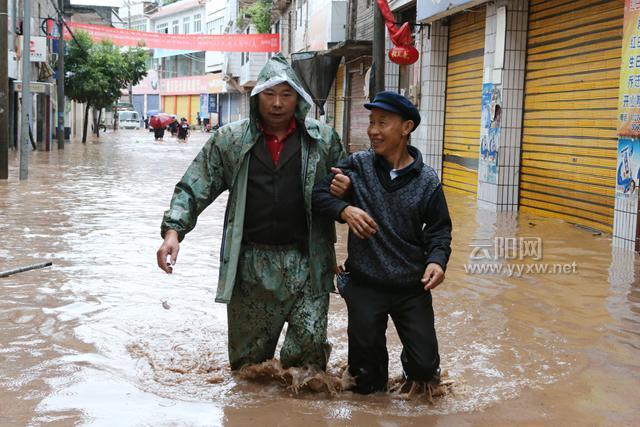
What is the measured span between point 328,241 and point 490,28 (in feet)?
33.4

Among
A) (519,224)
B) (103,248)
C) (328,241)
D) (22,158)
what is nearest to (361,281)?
(328,241)

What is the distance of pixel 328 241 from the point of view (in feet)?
14.3

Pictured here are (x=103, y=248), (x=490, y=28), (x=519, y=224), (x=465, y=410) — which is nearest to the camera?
(x=465, y=410)

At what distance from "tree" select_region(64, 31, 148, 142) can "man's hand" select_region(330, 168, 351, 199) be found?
38.0 m

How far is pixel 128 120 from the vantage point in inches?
2923

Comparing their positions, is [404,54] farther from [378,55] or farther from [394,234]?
[394,234]

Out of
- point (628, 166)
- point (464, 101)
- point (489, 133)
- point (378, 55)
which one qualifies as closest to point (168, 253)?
point (628, 166)

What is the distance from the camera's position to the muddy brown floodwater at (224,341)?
4195mm

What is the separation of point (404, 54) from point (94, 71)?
89.9 ft

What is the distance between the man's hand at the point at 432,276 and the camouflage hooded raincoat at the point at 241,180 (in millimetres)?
563

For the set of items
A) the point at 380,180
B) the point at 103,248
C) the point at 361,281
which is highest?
the point at 380,180

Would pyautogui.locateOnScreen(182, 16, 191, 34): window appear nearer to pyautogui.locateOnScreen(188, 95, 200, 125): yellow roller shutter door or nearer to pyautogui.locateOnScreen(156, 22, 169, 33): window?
pyautogui.locateOnScreen(156, 22, 169, 33): window

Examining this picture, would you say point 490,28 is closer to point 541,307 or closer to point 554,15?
point 554,15

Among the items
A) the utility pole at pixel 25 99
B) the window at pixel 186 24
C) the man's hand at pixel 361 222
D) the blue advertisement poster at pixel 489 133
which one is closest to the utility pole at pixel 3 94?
the utility pole at pixel 25 99
